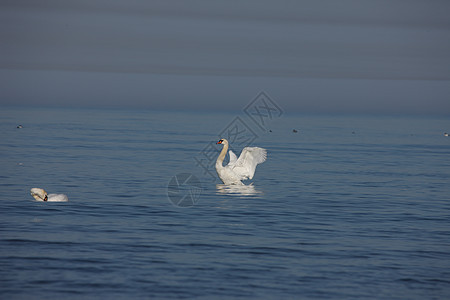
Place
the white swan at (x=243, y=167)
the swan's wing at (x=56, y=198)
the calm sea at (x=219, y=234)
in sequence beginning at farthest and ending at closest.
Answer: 1. the white swan at (x=243, y=167)
2. the swan's wing at (x=56, y=198)
3. the calm sea at (x=219, y=234)

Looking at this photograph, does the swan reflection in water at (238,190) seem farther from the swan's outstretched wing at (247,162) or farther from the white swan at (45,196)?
Answer: the white swan at (45,196)

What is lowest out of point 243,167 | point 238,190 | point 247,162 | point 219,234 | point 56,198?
point 219,234

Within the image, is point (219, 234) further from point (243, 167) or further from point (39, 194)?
point (243, 167)

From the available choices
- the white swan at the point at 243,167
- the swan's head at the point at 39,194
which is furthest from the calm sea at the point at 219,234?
the white swan at the point at 243,167

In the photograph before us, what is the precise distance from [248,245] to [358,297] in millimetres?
4321

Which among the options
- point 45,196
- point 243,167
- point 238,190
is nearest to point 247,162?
point 243,167

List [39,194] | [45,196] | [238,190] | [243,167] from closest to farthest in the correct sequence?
[39,194] < [45,196] < [238,190] < [243,167]

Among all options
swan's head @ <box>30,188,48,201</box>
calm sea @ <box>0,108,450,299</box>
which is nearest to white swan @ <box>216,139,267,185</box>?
calm sea @ <box>0,108,450,299</box>

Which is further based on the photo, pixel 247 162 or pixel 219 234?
pixel 247 162

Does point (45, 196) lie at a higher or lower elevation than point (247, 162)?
lower

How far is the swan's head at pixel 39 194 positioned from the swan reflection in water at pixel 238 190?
7.41m

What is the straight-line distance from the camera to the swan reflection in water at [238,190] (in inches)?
1006

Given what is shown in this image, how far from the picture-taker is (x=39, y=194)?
69.3ft

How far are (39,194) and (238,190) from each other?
338 inches
